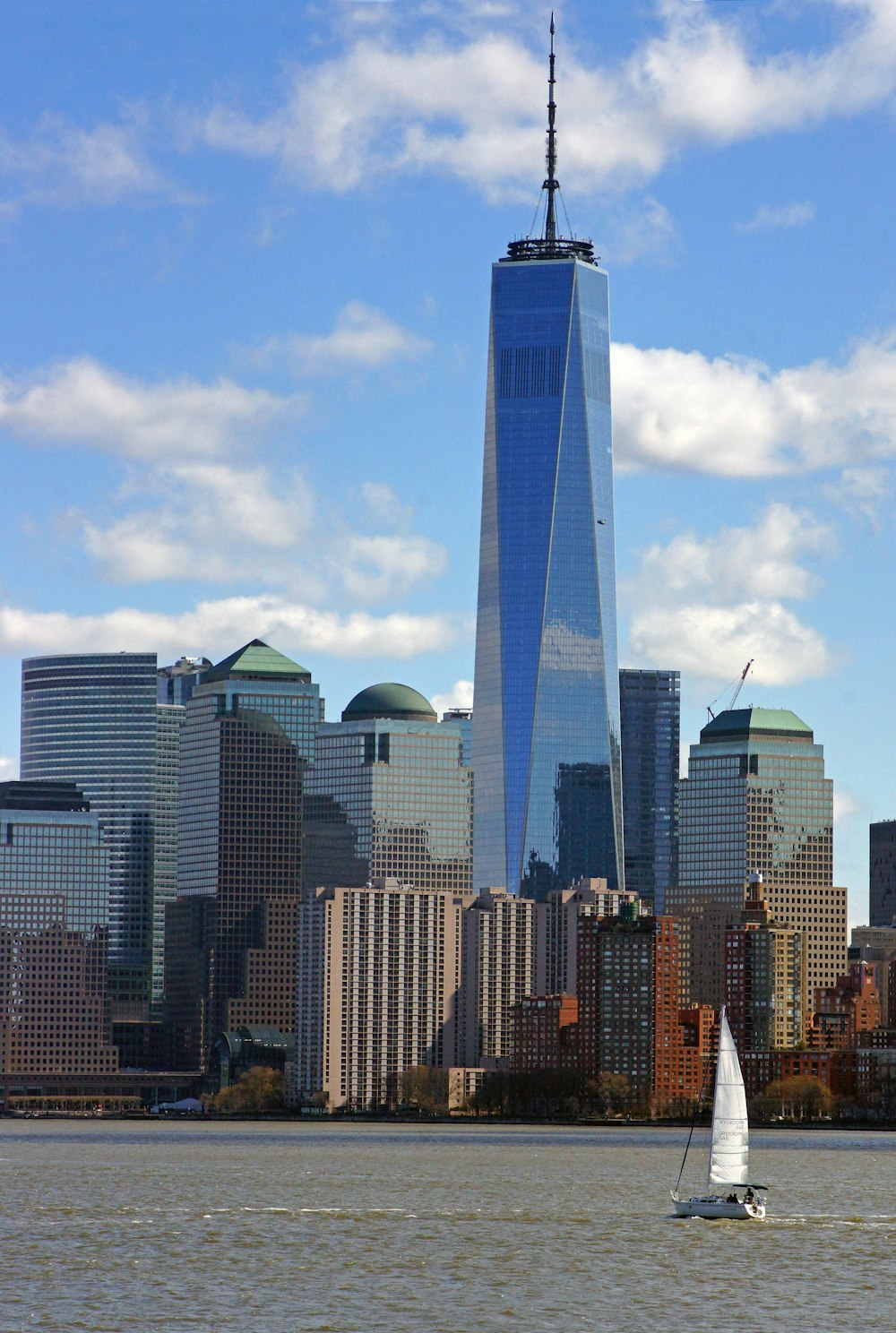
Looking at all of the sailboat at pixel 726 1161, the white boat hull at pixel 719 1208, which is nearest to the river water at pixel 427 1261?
the white boat hull at pixel 719 1208

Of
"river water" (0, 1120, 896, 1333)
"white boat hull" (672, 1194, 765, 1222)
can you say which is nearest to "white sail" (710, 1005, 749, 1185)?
"white boat hull" (672, 1194, 765, 1222)

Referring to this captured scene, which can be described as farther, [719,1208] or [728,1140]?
[728,1140]

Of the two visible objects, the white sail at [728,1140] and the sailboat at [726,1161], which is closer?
the sailboat at [726,1161]

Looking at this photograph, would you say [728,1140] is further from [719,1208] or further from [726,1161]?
[719,1208]

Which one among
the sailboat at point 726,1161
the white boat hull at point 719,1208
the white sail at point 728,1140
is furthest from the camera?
the white sail at point 728,1140

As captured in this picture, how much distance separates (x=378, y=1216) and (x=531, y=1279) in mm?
35215

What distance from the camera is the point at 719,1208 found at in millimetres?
151750

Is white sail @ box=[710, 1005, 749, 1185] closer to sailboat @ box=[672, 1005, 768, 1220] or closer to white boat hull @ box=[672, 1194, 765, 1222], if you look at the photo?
sailboat @ box=[672, 1005, 768, 1220]

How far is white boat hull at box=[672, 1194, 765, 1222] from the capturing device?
151 metres

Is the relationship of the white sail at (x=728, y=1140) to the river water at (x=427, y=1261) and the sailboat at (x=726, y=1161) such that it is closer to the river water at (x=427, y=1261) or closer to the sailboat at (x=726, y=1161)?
the sailboat at (x=726, y=1161)

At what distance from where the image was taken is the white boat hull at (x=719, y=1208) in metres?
151

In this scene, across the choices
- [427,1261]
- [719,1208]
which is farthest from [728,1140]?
[427,1261]

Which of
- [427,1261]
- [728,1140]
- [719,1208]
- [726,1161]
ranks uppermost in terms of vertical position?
[728,1140]

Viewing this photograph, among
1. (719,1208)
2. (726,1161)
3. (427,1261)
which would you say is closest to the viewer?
(427,1261)
